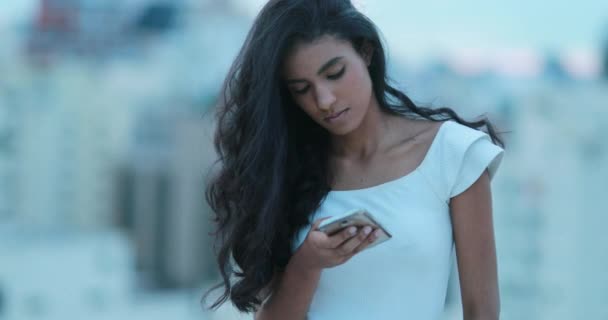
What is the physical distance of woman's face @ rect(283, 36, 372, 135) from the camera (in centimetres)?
120

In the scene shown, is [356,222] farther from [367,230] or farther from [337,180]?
[337,180]

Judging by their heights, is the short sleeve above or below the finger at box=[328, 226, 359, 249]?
above

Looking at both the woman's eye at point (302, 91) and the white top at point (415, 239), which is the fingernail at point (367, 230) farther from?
the woman's eye at point (302, 91)

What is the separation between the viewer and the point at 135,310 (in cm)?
2236

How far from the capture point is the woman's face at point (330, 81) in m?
1.20

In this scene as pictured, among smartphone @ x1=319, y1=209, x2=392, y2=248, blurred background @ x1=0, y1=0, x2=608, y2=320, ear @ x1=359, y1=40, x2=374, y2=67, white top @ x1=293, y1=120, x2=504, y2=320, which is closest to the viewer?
smartphone @ x1=319, y1=209, x2=392, y2=248

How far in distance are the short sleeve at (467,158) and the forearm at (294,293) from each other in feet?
0.61

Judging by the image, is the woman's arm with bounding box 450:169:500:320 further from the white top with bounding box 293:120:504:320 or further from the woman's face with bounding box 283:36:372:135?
the woman's face with bounding box 283:36:372:135

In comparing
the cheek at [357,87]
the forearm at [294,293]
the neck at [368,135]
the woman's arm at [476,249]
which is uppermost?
the cheek at [357,87]

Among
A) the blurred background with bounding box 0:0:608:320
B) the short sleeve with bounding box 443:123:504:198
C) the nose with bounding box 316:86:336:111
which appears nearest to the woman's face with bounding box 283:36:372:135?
the nose with bounding box 316:86:336:111

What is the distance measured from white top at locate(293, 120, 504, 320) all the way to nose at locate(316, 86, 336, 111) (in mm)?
109

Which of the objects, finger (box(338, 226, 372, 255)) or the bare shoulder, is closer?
finger (box(338, 226, 372, 255))

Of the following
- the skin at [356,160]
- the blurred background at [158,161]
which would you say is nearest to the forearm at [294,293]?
the skin at [356,160]

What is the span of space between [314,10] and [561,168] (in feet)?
73.8
